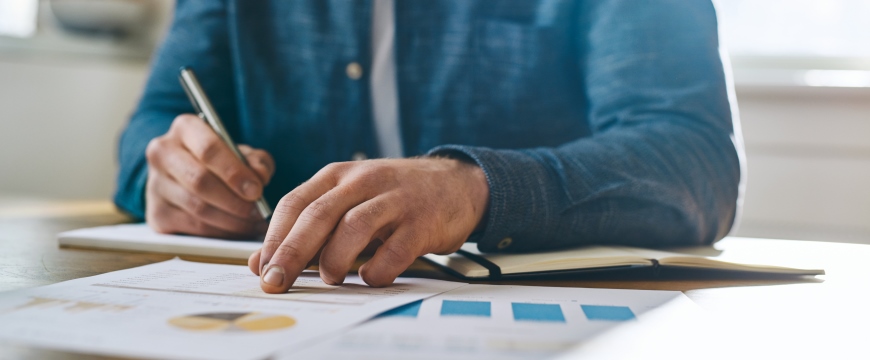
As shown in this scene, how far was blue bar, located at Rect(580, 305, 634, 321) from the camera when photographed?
16.0 inches

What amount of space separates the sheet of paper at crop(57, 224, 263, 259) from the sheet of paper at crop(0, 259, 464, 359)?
0.13 meters

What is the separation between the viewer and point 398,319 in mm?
389

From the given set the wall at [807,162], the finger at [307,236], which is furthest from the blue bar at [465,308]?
the wall at [807,162]

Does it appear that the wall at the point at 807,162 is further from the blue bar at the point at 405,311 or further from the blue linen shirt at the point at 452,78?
the blue bar at the point at 405,311

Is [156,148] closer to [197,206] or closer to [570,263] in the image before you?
[197,206]

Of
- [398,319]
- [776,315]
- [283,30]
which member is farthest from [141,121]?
[776,315]


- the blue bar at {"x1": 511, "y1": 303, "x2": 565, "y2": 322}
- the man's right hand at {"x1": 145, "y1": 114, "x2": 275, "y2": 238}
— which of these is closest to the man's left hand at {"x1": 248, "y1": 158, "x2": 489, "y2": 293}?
the blue bar at {"x1": 511, "y1": 303, "x2": 565, "y2": 322}

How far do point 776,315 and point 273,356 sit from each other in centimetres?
32

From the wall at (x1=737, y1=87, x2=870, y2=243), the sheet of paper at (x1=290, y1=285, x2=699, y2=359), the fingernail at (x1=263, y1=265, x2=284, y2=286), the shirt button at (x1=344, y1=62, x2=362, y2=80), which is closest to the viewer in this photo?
the sheet of paper at (x1=290, y1=285, x2=699, y2=359)

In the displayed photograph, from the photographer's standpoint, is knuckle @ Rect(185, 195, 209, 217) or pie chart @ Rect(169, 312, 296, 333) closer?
pie chart @ Rect(169, 312, 296, 333)

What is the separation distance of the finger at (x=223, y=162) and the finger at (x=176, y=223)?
0.07 meters

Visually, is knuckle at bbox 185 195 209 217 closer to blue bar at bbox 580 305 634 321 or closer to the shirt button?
the shirt button

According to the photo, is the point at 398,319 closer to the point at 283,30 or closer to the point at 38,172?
the point at 283,30

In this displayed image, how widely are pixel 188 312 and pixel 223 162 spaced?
0.36m
